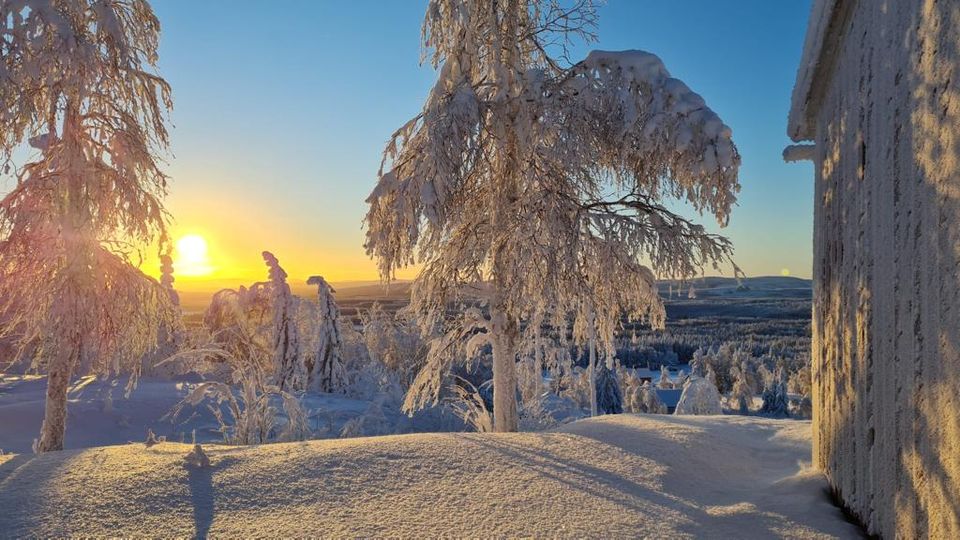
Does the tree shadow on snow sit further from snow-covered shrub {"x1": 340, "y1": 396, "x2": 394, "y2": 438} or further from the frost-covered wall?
snow-covered shrub {"x1": 340, "y1": 396, "x2": 394, "y2": 438}

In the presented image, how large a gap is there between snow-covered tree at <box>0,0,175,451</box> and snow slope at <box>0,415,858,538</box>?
3.80m

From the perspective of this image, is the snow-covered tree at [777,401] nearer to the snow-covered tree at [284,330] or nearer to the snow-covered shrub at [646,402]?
the snow-covered shrub at [646,402]

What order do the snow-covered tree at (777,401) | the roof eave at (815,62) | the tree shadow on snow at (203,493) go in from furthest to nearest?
the snow-covered tree at (777,401) → the roof eave at (815,62) → the tree shadow on snow at (203,493)

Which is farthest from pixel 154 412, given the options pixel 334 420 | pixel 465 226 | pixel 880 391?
pixel 880 391

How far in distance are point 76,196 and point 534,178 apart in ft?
20.0

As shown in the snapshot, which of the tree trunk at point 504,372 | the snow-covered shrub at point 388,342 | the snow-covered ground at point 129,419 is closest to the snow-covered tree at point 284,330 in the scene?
the snow-covered shrub at point 388,342

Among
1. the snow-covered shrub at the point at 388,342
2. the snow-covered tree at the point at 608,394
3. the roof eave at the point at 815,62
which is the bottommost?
the snow-covered tree at the point at 608,394

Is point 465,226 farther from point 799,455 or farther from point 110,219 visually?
point 110,219

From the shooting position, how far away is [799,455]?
542cm

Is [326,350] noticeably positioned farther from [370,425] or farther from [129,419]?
[370,425]

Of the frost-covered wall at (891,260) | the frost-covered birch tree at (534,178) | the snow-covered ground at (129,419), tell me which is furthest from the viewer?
the snow-covered ground at (129,419)

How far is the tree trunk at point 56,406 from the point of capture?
7766 millimetres

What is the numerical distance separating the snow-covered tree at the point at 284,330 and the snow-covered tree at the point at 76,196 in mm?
10332

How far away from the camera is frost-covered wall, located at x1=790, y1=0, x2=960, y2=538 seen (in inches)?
97.7
